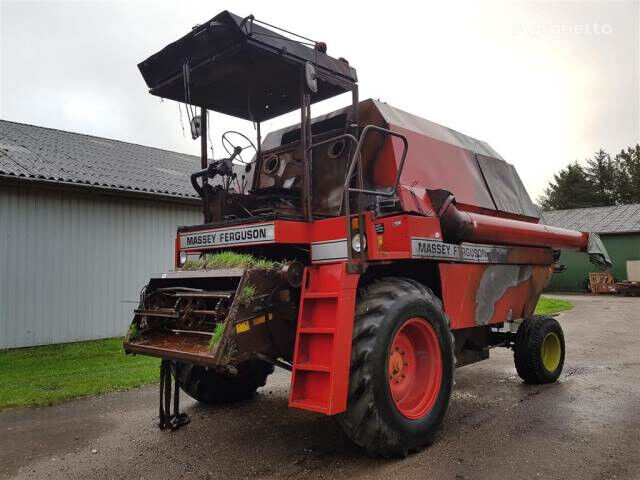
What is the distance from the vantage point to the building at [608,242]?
26141mm

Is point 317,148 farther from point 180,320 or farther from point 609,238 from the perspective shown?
point 609,238

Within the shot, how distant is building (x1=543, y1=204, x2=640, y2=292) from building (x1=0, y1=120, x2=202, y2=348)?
19321mm

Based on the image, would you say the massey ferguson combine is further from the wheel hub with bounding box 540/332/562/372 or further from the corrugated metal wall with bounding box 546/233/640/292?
the corrugated metal wall with bounding box 546/233/640/292

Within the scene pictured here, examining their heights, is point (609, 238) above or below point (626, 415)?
above

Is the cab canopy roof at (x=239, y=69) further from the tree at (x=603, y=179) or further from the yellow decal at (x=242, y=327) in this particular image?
the tree at (x=603, y=179)

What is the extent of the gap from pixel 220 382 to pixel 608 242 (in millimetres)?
26719

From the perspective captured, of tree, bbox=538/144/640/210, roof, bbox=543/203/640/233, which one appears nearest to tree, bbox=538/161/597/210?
tree, bbox=538/144/640/210

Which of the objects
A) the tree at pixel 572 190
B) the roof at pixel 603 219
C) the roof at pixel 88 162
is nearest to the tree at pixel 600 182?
the tree at pixel 572 190

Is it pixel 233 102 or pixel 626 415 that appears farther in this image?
pixel 233 102

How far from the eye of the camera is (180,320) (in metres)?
4.40

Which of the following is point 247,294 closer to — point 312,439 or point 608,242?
point 312,439

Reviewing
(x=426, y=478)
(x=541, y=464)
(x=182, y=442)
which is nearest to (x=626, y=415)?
(x=541, y=464)

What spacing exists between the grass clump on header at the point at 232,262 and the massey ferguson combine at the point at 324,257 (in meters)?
0.02

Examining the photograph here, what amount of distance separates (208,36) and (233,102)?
1284 millimetres
